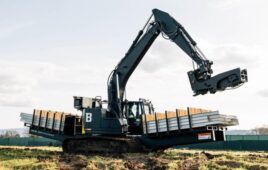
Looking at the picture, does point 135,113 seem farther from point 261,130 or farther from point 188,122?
point 261,130

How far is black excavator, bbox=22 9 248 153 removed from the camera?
1627cm

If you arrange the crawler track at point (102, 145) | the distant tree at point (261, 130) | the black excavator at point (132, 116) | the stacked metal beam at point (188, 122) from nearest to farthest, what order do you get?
the stacked metal beam at point (188, 122)
the black excavator at point (132, 116)
the crawler track at point (102, 145)
the distant tree at point (261, 130)

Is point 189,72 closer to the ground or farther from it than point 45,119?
farther from it

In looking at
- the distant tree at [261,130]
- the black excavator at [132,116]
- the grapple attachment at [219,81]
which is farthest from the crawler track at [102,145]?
the distant tree at [261,130]

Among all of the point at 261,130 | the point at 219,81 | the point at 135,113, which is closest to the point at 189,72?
the point at 219,81

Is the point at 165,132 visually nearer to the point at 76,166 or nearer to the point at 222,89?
the point at 222,89

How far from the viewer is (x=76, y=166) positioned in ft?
39.9

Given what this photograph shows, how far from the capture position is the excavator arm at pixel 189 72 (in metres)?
15.3

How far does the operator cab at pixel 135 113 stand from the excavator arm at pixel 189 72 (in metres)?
0.45

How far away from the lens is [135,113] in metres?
19.6

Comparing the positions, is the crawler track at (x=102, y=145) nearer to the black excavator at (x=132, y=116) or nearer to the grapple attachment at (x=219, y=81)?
the black excavator at (x=132, y=116)

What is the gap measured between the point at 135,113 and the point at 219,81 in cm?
600

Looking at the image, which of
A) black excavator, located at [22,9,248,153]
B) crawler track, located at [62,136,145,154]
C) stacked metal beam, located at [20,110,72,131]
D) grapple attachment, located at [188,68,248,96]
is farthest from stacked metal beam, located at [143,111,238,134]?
stacked metal beam, located at [20,110,72,131]

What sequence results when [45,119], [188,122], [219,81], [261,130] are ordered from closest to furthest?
[219,81], [188,122], [45,119], [261,130]
